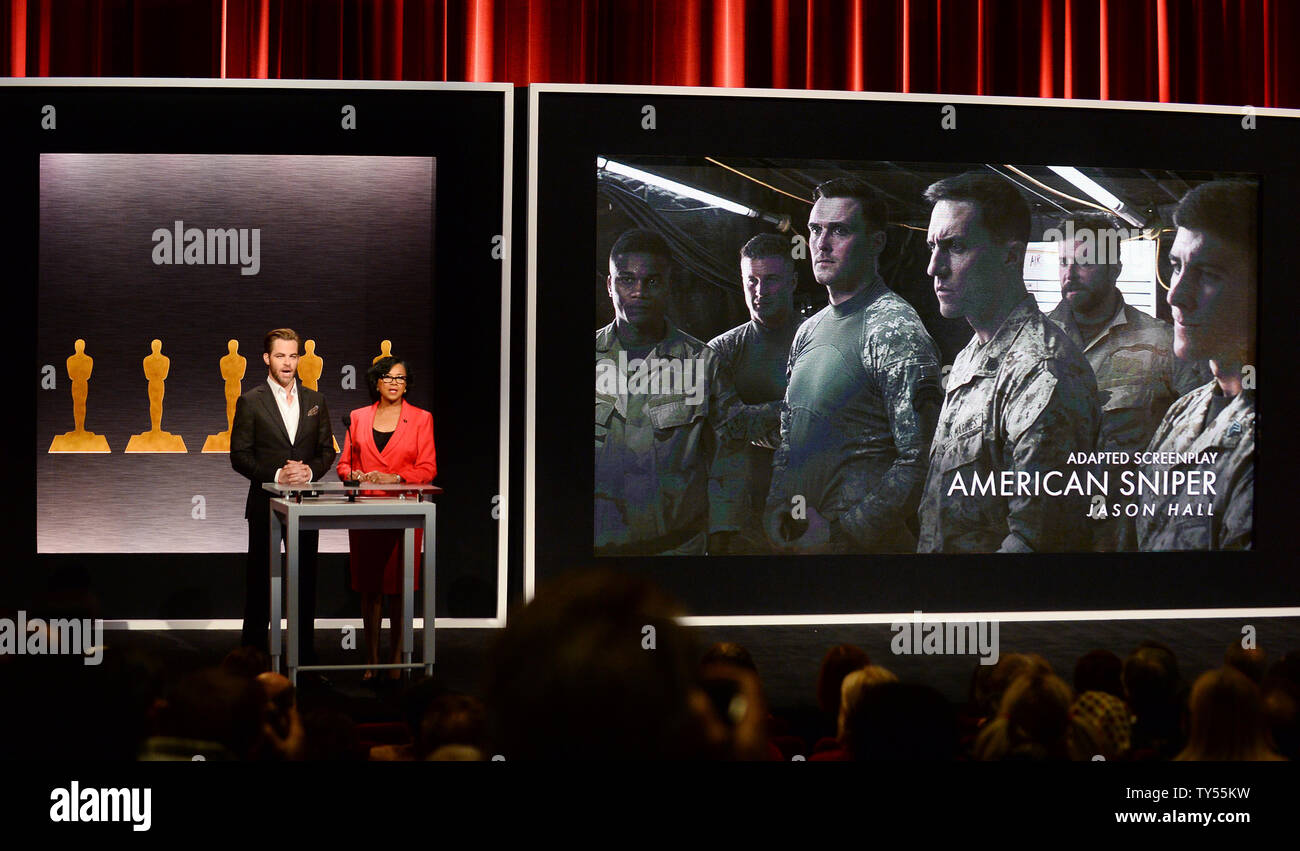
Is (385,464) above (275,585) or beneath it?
above

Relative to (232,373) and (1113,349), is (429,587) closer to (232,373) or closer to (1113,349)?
(232,373)

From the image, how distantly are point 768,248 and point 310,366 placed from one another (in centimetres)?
238

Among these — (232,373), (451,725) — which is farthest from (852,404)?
(451,725)

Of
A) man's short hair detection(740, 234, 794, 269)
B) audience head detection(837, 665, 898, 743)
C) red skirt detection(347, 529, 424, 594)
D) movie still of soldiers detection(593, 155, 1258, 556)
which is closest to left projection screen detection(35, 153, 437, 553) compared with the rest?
movie still of soldiers detection(593, 155, 1258, 556)

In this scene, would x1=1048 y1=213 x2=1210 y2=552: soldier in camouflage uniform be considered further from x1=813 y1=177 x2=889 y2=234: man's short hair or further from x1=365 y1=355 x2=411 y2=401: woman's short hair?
x1=365 y1=355 x2=411 y2=401: woman's short hair

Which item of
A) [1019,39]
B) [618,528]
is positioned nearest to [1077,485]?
[618,528]

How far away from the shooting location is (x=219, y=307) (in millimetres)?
6012

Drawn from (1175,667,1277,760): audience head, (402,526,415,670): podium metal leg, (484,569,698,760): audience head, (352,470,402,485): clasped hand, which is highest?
(352,470,402,485): clasped hand

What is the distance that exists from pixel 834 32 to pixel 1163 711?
18.1ft

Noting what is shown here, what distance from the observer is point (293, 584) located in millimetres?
4109

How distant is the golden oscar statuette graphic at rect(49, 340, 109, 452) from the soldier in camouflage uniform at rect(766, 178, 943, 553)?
11.3 feet

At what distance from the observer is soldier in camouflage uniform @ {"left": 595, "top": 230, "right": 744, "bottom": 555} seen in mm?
5891
